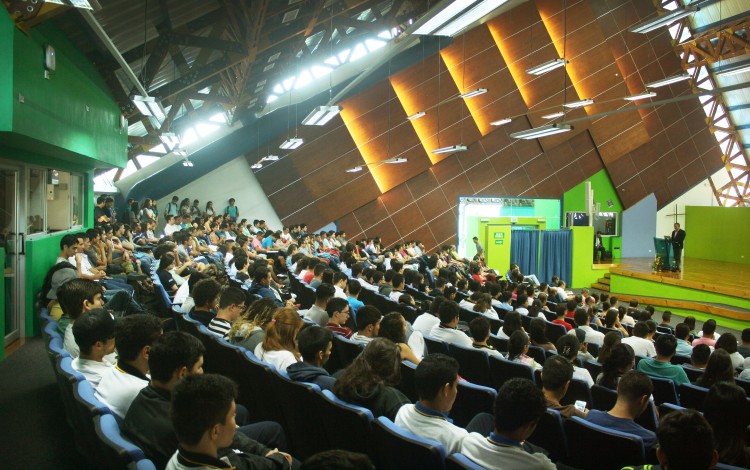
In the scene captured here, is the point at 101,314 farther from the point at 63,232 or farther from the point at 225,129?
the point at 225,129

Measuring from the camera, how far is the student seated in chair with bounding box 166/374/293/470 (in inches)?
77.2

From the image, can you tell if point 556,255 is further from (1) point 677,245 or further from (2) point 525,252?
(1) point 677,245

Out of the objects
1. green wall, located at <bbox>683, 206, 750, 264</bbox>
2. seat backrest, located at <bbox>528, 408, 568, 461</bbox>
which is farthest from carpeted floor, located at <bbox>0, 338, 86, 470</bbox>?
green wall, located at <bbox>683, 206, 750, 264</bbox>

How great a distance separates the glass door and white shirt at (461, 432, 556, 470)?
5.66 meters

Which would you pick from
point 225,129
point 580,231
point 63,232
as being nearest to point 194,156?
point 225,129

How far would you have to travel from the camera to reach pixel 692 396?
4.11m

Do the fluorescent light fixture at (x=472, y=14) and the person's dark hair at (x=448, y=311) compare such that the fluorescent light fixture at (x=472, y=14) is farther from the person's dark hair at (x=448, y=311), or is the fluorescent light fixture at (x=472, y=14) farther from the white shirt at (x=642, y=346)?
the white shirt at (x=642, y=346)

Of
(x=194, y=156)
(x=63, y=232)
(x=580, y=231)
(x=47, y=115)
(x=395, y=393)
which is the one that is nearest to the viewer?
(x=395, y=393)

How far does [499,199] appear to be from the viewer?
19.8 metres

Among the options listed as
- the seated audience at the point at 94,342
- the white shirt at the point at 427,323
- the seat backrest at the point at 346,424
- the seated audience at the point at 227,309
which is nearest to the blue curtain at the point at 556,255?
the white shirt at the point at 427,323

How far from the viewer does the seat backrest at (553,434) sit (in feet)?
10.1

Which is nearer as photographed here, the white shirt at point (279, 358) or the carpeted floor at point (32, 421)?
the carpeted floor at point (32, 421)

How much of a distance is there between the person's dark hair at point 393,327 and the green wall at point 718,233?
19280mm

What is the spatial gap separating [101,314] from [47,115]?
11.1ft
